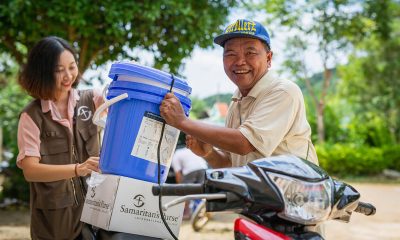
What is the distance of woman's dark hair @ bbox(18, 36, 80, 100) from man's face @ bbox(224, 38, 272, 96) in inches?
34.0

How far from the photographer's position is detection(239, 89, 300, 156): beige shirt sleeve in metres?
1.84

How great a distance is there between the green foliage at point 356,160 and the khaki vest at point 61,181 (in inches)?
676

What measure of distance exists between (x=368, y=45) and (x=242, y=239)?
21.0m

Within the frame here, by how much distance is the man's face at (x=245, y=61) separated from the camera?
2053 mm

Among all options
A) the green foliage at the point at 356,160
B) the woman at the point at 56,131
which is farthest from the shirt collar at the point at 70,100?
the green foliage at the point at 356,160

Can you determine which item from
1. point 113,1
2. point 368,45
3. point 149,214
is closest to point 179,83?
point 149,214

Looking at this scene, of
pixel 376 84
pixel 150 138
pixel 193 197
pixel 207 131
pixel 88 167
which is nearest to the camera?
pixel 193 197

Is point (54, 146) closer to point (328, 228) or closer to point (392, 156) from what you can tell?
point (328, 228)

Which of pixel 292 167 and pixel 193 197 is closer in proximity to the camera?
pixel 193 197

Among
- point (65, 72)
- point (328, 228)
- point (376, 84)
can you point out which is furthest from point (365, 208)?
point (376, 84)

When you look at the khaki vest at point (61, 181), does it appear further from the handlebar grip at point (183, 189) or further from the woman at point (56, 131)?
the handlebar grip at point (183, 189)

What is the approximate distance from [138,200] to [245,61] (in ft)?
2.27

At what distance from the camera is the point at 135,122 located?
1.95 m

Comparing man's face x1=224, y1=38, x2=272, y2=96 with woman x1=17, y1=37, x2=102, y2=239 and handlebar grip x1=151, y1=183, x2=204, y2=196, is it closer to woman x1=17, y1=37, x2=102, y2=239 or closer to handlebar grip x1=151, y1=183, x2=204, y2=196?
woman x1=17, y1=37, x2=102, y2=239
